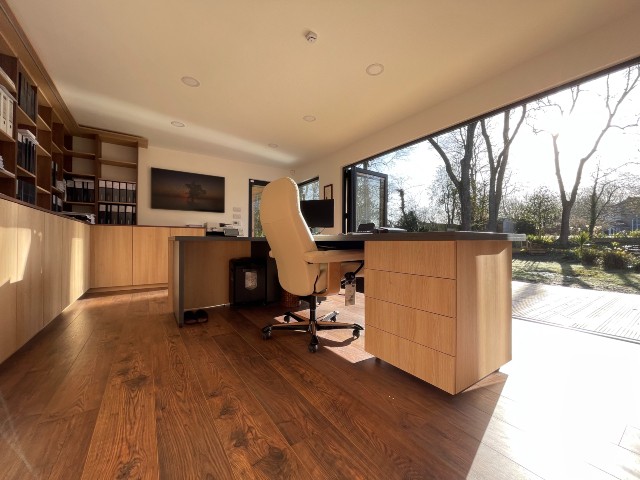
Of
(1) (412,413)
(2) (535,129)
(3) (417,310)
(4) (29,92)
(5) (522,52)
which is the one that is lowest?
(1) (412,413)

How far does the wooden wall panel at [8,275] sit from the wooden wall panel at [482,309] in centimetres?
229

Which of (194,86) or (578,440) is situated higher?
(194,86)

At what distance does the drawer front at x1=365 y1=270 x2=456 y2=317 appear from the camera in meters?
1.09

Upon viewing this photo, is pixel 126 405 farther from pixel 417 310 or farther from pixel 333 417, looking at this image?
pixel 417 310

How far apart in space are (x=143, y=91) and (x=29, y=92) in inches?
36.0

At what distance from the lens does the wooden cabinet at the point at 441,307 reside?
3.59ft

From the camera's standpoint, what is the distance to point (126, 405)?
108 cm

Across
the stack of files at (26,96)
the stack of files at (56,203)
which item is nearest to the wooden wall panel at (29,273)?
the stack of files at (26,96)

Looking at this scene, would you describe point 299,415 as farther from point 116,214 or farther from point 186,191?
point 186,191

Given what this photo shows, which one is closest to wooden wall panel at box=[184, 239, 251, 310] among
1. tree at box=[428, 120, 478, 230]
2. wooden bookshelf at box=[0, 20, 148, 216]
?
wooden bookshelf at box=[0, 20, 148, 216]

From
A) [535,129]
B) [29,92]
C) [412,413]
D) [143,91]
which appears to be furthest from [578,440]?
[29,92]

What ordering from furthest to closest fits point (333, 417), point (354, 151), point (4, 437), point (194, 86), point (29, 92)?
1. point (354, 151)
2. point (194, 86)
3. point (29, 92)
4. point (333, 417)
5. point (4, 437)

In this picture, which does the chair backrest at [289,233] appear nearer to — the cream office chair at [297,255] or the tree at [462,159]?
the cream office chair at [297,255]

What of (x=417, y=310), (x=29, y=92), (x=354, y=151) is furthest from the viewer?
(x=354, y=151)
